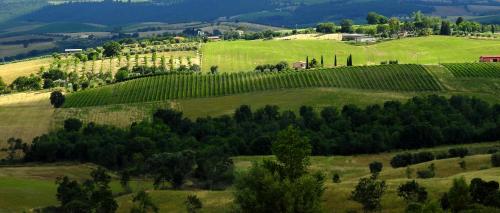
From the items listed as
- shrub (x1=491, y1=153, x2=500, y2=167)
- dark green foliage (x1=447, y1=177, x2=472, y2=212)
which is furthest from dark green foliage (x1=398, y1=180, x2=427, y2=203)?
shrub (x1=491, y1=153, x2=500, y2=167)

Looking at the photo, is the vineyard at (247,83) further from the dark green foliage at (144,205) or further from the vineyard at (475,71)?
the dark green foliage at (144,205)

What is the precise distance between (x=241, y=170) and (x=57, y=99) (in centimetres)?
8900

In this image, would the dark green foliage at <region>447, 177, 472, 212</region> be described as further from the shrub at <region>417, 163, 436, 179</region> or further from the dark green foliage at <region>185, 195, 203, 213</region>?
the dark green foliage at <region>185, 195, 203, 213</region>

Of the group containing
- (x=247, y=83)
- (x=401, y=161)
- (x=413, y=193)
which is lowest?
(x=401, y=161)

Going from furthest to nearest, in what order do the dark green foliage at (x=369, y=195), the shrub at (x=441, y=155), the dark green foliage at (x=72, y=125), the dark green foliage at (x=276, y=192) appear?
the dark green foliage at (x=72, y=125) → the shrub at (x=441, y=155) → the dark green foliage at (x=369, y=195) → the dark green foliage at (x=276, y=192)

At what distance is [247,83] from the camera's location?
189m

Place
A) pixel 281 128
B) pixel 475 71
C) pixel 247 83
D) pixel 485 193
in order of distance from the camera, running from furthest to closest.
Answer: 1. pixel 475 71
2. pixel 247 83
3. pixel 281 128
4. pixel 485 193

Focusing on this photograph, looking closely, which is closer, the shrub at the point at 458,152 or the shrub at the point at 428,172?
the shrub at the point at 428,172

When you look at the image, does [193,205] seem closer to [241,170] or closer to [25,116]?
[241,170]

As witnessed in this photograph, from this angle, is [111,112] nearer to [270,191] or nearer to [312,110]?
[312,110]

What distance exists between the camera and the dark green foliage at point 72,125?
503ft

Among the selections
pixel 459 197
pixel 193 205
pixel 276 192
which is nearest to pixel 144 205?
pixel 193 205

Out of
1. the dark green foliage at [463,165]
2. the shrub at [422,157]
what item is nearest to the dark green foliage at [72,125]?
the shrub at [422,157]

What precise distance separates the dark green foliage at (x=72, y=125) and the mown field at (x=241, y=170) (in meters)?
24.7
